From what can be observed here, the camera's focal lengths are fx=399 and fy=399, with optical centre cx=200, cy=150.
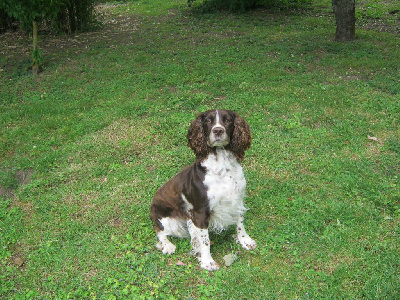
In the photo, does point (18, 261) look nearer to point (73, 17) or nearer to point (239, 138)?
point (239, 138)

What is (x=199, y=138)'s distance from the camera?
375 centimetres

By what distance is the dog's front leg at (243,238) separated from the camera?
13.8 ft

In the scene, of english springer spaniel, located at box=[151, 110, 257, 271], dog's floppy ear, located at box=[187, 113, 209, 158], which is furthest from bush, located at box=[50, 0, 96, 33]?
english springer spaniel, located at box=[151, 110, 257, 271]

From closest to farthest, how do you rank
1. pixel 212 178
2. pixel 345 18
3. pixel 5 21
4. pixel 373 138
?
pixel 212 178
pixel 373 138
pixel 345 18
pixel 5 21

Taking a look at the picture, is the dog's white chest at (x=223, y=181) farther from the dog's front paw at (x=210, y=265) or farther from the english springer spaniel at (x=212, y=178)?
the dog's front paw at (x=210, y=265)

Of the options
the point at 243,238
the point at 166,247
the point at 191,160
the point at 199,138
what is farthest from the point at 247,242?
the point at 191,160

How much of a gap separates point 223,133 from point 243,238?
4.21ft

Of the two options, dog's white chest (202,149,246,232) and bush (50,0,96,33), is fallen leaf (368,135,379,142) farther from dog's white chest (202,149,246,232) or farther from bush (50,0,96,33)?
bush (50,0,96,33)

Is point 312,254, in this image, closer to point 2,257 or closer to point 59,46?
point 2,257

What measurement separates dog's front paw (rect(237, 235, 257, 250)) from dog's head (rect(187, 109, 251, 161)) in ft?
3.16

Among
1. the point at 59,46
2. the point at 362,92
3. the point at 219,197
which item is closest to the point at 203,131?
the point at 219,197

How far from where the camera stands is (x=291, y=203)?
15.8ft

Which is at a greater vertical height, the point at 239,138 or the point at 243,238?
the point at 239,138

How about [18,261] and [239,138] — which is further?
[18,261]
